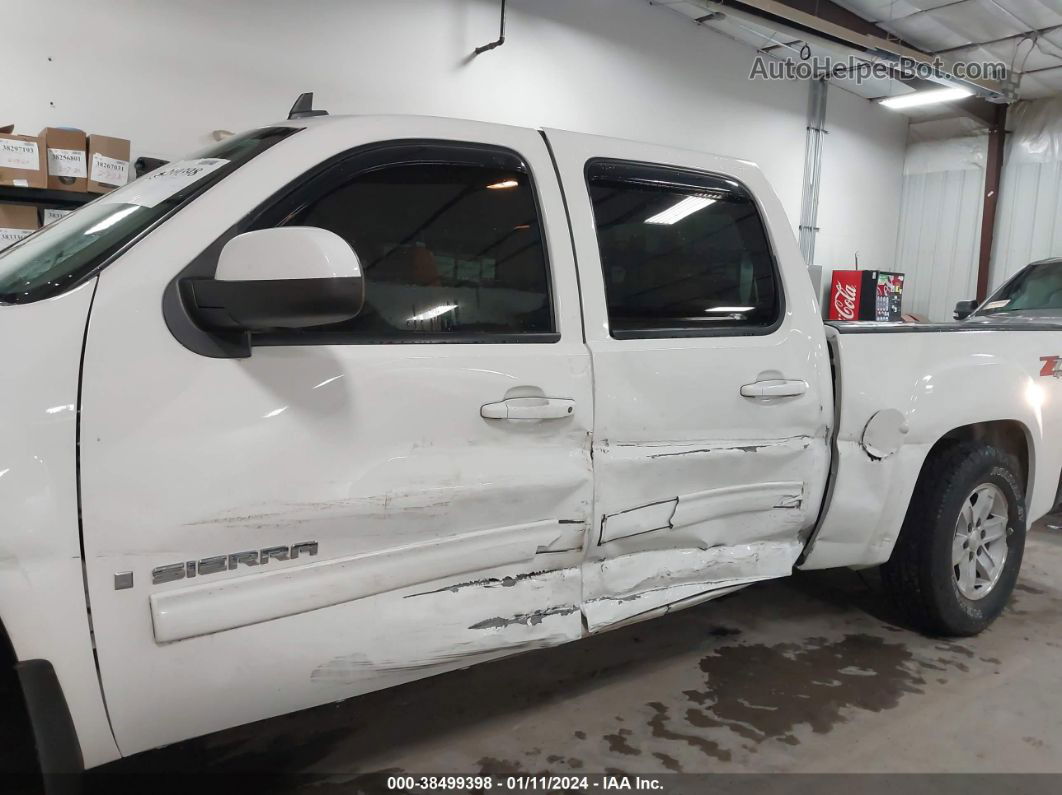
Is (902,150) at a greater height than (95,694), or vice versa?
(902,150)

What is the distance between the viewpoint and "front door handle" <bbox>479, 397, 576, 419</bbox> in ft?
5.79

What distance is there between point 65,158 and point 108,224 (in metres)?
3.18

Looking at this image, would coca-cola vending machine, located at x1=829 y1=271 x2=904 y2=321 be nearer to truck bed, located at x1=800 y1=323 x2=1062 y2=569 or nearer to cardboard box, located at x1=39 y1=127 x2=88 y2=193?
truck bed, located at x1=800 y1=323 x2=1062 y2=569

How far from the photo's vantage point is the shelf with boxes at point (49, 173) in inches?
157

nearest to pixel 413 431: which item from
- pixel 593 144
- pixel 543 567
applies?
pixel 543 567

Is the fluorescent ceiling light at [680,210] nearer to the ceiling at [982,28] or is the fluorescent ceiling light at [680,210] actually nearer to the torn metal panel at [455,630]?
the torn metal panel at [455,630]

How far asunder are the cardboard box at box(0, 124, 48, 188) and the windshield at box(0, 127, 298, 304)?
8.79 feet

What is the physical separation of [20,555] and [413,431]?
0.75m

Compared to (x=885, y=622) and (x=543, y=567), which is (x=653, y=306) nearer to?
(x=543, y=567)

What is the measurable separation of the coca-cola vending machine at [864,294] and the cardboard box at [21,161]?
9.81 m

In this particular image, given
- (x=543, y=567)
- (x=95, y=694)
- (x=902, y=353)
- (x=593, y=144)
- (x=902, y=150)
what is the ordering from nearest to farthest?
(x=95, y=694) < (x=543, y=567) < (x=593, y=144) < (x=902, y=353) < (x=902, y=150)

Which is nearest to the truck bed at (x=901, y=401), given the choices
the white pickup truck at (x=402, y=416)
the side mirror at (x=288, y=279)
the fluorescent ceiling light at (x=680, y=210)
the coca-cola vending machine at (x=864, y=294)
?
the white pickup truck at (x=402, y=416)

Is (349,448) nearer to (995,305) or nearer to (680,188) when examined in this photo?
(680,188)

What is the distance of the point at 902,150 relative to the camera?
12258 millimetres
